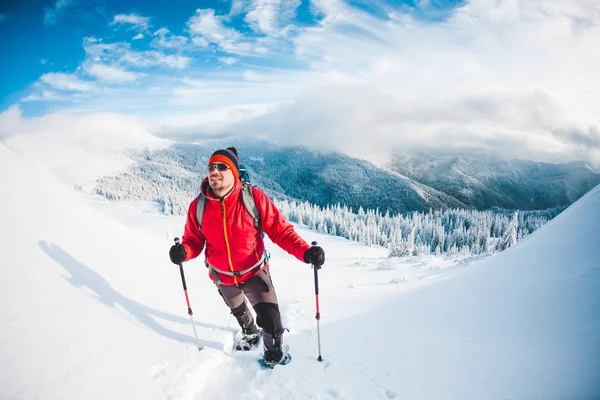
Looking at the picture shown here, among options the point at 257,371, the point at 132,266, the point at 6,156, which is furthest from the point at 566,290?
the point at 6,156

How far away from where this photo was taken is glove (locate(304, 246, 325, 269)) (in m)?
4.12

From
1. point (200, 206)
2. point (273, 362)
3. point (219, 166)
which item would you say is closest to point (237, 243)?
point (200, 206)

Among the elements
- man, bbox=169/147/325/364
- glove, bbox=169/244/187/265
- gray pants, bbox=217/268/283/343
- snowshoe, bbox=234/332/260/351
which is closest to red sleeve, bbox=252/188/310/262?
man, bbox=169/147/325/364

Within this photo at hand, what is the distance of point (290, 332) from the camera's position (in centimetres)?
553

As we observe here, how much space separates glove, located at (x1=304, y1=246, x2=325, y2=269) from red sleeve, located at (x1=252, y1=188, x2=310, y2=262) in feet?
0.27

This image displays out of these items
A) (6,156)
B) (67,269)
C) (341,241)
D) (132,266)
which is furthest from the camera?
(341,241)

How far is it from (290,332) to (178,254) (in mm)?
2974

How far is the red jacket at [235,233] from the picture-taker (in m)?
4.12

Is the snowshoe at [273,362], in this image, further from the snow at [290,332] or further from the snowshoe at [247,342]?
the snowshoe at [247,342]

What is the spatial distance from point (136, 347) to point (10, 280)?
2007 mm

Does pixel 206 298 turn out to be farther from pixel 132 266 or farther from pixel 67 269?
pixel 67 269

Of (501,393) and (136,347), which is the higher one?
(136,347)

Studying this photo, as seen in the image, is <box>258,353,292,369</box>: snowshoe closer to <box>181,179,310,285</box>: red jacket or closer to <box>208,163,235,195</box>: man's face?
<box>181,179,310,285</box>: red jacket

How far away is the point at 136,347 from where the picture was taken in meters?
4.08
